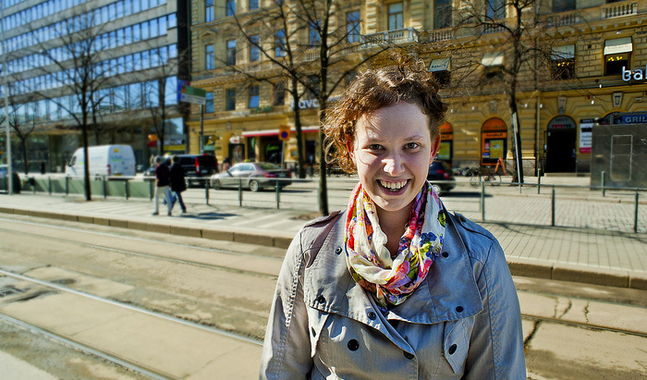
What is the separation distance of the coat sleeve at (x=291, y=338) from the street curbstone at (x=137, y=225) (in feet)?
30.5

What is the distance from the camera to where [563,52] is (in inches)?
144

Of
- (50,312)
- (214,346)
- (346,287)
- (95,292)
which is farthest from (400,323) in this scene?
(95,292)

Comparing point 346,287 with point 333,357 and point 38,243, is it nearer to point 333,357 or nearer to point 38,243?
point 333,357

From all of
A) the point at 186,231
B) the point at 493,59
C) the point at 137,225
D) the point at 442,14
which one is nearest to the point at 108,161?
the point at 137,225

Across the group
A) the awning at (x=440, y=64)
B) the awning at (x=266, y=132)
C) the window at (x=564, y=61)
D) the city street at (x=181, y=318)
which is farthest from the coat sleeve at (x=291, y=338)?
the awning at (x=266, y=132)

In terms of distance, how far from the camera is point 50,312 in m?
4.44

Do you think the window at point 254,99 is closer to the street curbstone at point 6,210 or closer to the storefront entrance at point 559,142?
the street curbstone at point 6,210

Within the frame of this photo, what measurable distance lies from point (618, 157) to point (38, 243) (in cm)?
965

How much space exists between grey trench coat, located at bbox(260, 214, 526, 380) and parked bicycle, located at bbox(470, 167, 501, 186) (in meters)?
4.39

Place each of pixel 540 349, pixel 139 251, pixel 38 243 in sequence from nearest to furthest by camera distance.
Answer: pixel 540 349
pixel 139 251
pixel 38 243

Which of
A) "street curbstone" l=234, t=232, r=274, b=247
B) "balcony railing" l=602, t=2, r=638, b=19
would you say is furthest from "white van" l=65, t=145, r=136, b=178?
"balcony railing" l=602, t=2, r=638, b=19

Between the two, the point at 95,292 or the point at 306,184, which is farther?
the point at 306,184

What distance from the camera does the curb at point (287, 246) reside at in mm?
5090

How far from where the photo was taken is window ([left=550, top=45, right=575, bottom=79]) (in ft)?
11.9
